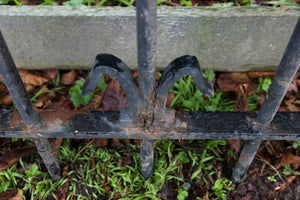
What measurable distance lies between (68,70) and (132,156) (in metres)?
0.96

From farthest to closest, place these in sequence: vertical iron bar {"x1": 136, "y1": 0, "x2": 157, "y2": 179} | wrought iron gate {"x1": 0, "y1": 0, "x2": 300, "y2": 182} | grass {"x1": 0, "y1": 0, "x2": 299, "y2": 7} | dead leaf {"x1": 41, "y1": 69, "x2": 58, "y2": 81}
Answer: dead leaf {"x1": 41, "y1": 69, "x2": 58, "y2": 81}, grass {"x1": 0, "y1": 0, "x2": 299, "y2": 7}, wrought iron gate {"x1": 0, "y1": 0, "x2": 300, "y2": 182}, vertical iron bar {"x1": 136, "y1": 0, "x2": 157, "y2": 179}

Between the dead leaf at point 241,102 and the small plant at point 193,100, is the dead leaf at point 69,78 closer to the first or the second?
the small plant at point 193,100

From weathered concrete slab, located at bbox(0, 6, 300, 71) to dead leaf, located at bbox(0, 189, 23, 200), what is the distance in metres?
0.99

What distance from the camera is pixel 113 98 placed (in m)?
1.91

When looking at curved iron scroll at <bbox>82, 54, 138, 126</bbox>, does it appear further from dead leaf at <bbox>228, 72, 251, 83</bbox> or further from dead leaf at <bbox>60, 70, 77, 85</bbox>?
dead leaf at <bbox>228, 72, 251, 83</bbox>

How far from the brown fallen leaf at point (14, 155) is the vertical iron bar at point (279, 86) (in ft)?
4.45

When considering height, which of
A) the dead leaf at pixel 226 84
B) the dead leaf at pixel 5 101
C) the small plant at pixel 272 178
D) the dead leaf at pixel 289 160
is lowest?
the small plant at pixel 272 178

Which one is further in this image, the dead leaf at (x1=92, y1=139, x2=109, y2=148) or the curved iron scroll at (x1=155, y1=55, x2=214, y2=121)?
the dead leaf at (x1=92, y1=139, x2=109, y2=148)

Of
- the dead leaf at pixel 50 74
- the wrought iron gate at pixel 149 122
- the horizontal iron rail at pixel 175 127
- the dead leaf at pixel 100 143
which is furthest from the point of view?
the dead leaf at pixel 50 74

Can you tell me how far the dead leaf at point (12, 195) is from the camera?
5.32 feet

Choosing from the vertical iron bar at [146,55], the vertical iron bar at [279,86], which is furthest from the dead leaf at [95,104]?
the vertical iron bar at [279,86]

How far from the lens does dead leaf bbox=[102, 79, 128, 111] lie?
1.88 m

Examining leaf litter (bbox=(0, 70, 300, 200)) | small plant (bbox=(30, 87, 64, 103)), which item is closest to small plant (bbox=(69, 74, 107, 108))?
leaf litter (bbox=(0, 70, 300, 200))

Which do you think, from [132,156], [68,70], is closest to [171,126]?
[132,156]
